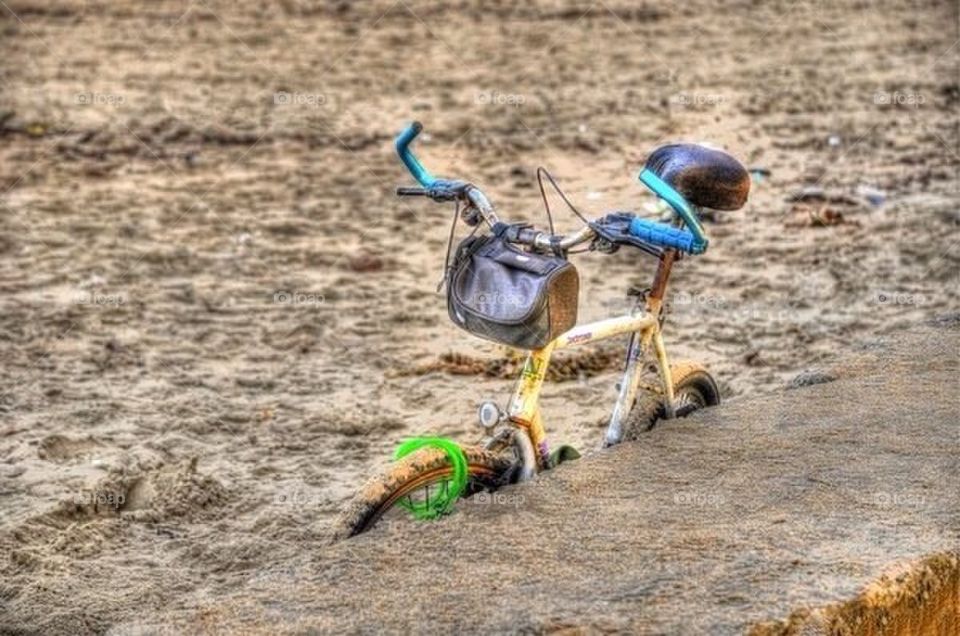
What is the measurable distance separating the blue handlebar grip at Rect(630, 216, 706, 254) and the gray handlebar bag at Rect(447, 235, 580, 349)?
0.19 m

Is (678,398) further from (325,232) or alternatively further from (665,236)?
(325,232)

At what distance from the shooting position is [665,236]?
3.51 m

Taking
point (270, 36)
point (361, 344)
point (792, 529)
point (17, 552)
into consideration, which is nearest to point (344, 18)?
point (270, 36)

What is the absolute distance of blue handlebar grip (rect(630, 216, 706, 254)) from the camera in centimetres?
349

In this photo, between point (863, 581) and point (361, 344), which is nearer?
point (863, 581)

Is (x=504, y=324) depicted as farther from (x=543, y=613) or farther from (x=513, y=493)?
(x=543, y=613)

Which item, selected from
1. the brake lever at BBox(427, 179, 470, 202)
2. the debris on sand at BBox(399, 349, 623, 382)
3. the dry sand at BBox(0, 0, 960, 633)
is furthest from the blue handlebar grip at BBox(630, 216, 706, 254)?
the debris on sand at BBox(399, 349, 623, 382)

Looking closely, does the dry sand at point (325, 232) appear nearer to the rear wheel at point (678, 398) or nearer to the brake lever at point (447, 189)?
the rear wheel at point (678, 398)

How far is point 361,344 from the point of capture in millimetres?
6539

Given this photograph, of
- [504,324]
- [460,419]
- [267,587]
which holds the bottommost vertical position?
[460,419]

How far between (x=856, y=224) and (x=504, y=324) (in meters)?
5.24

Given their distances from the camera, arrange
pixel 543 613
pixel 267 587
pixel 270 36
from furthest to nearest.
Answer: pixel 270 36, pixel 267 587, pixel 543 613

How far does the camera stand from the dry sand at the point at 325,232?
16.0 ft

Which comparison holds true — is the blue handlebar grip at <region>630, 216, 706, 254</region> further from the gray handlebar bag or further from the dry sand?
the dry sand
